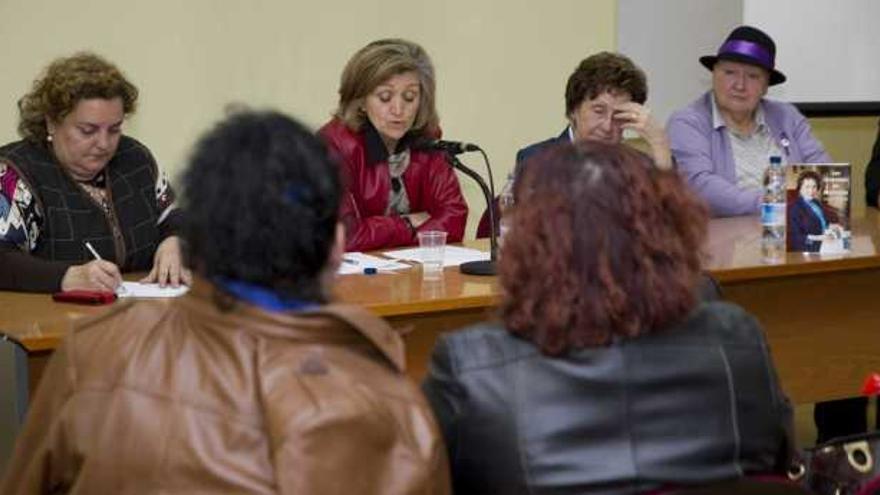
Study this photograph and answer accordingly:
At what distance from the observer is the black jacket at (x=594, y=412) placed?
163 cm

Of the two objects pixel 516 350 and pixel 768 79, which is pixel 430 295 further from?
pixel 768 79

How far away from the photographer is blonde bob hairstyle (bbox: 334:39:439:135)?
379cm

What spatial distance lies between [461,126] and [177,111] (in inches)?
45.8

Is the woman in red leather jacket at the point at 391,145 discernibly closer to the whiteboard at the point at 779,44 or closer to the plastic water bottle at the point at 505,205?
the plastic water bottle at the point at 505,205

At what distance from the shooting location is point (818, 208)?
3.49 meters

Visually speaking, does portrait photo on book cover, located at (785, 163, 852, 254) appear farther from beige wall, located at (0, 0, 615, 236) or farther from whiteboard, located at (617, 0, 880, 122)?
whiteboard, located at (617, 0, 880, 122)

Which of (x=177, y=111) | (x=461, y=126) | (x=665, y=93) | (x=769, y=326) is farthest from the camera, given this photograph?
(x=665, y=93)

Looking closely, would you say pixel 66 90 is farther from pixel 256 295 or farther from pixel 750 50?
pixel 750 50

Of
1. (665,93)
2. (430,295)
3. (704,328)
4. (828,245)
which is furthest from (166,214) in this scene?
(665,93)

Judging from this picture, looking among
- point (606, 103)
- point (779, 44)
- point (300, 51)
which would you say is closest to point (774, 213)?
point (606, 103)

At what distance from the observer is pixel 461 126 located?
5.03 m

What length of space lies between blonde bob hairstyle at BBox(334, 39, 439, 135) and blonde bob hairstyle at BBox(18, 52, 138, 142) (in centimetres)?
80

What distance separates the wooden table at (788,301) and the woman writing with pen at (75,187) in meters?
0.23

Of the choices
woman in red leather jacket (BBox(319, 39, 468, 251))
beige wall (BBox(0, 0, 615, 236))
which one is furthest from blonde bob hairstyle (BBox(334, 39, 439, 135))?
beige wall (BBox(0, 0, 615, 236))
